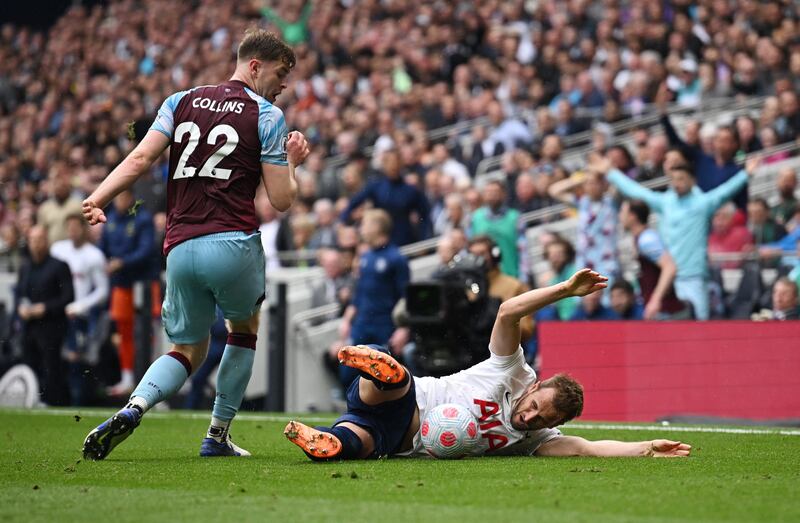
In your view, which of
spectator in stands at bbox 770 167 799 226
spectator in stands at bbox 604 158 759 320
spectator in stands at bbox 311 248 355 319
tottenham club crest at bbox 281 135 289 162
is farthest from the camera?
spectator in stands at bbox 311 248 355 319

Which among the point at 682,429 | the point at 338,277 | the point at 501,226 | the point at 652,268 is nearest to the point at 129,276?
the point at 338,277

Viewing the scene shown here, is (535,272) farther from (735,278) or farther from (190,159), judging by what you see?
(190,159)

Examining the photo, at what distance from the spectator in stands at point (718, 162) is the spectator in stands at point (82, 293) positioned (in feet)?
22.0

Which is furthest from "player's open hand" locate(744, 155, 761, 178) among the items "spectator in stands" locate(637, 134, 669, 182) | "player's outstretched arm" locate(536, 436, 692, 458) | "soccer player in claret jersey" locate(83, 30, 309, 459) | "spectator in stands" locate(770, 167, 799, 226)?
"soccer player in claret jersey" locate(83, 30, 309, 459)

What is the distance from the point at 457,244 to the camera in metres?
12.9

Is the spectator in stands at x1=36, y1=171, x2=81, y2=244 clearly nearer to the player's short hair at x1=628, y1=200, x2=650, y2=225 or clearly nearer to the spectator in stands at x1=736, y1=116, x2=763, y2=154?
the player's short hair at x1=628, y1=200, x2=650, y2=225

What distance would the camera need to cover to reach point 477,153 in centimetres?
1686

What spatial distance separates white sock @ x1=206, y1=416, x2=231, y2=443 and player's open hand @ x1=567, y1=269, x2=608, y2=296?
213 cm

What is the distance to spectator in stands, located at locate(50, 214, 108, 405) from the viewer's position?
48.5ft

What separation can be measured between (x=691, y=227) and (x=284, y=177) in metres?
6.28

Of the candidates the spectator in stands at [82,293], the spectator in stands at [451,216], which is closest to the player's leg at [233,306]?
the spectator in stands at [451,216]

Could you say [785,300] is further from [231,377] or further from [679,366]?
[231,377]

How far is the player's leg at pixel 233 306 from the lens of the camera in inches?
263

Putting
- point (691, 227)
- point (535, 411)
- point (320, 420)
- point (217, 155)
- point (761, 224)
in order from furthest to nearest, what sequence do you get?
1. point (761, 224)
2. point (691, 227)
3. point (320, 420)
4. point (217, 155)
5. point (535, 411)
